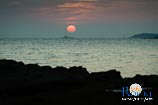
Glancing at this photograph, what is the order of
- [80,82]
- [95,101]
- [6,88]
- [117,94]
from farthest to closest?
[80,82]
[6,88]
[117,94]
[95,101]

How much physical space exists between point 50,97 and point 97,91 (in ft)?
7.98

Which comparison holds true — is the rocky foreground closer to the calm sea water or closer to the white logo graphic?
the white logo graphic

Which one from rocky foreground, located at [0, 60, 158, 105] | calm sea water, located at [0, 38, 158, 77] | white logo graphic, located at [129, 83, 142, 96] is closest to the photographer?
rocky foreground, located at [0, 60, 158, 105]

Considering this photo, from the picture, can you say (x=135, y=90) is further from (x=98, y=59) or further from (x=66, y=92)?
(x=98, y=59)

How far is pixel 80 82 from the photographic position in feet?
55.0

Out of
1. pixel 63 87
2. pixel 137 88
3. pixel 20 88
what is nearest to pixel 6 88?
pixel 20 88

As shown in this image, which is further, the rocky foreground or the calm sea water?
the calm sea water

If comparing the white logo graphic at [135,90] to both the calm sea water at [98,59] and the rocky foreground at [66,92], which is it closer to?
the rocky foreground at [66,92]

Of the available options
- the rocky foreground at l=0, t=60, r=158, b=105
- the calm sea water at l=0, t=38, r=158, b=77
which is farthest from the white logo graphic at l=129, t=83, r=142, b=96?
the calm sea water at l=0, t=38, r=158, b=77

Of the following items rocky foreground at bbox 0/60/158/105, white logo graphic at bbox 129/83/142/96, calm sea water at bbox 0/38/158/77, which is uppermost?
white logo graphic at bbox 129/83/142/96

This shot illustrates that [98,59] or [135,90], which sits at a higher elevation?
[135,90]

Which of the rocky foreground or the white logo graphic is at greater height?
the white logo graphic

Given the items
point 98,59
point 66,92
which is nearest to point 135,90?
point 66,92

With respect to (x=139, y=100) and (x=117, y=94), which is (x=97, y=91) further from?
(x=139, y=100)
